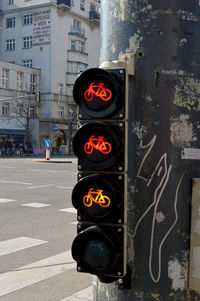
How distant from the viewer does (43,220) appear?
9.70 metres

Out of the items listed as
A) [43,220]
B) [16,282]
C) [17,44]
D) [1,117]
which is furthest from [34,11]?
[16,282]

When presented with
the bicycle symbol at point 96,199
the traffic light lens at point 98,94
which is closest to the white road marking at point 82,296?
the bicycle symbol at point 96,199

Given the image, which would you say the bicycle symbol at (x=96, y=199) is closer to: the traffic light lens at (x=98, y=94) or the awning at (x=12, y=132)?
the traffic light lens at (x=98, y=94)

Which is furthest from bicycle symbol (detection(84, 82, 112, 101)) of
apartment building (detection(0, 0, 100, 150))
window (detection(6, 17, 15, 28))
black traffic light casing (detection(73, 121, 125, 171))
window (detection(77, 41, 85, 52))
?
window (detection(6, 17, 15, 28))

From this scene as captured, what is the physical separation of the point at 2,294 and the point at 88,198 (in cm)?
291

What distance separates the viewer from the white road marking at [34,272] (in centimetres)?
535

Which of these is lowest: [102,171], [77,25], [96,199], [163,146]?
[96,199]

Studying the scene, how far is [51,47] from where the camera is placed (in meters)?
57.1

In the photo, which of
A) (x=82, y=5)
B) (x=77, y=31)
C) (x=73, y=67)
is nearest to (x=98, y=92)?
(x=73, y=67)

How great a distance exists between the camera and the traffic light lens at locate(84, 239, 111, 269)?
260cm

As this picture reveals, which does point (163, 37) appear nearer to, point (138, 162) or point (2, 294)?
point (138, 162)

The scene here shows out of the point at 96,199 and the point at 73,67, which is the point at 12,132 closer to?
the point at 73,67

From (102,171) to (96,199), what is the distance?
0.17 metres

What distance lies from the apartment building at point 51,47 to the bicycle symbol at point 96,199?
54.2m
